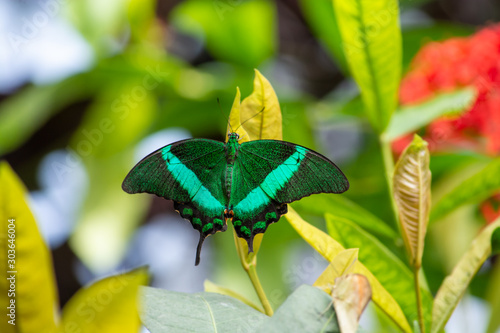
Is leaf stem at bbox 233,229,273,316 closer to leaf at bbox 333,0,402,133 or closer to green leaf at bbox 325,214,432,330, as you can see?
green leaf at bbox 325,214,432,330

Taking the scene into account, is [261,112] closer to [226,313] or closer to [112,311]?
[226,313]

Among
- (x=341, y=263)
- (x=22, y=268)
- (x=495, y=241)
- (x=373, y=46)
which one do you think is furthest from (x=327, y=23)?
(x=22, y=268)

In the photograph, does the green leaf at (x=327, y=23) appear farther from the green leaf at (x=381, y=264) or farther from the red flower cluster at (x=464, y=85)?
the green leaf at (x=381, y=264)

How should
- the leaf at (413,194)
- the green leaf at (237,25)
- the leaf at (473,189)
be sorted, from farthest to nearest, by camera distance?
1. the green leaf at (237,25)
2. the leaf at (473,189)
3. the leaf at (413,194)

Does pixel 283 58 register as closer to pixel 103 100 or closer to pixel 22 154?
pixel 103 100

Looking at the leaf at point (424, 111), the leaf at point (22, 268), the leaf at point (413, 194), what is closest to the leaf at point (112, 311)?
the leaf at point (22, 268)
